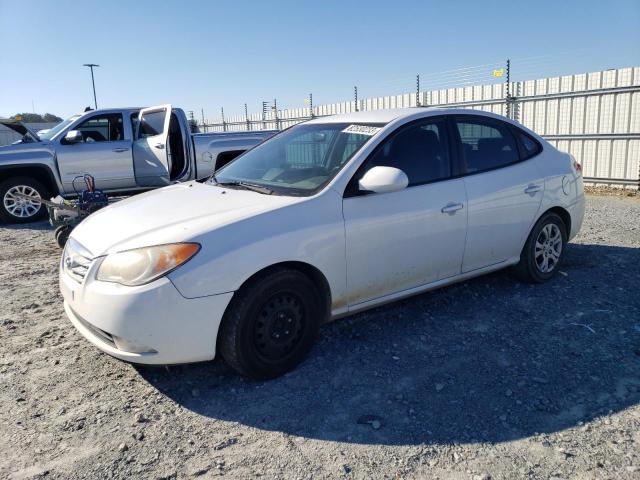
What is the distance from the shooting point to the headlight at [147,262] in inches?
114

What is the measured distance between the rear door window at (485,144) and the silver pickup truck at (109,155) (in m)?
5.55

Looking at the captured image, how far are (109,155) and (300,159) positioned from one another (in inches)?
245

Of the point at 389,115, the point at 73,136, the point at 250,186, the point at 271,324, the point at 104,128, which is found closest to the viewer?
the point at 271,324

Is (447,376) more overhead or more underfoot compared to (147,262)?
more underfoot

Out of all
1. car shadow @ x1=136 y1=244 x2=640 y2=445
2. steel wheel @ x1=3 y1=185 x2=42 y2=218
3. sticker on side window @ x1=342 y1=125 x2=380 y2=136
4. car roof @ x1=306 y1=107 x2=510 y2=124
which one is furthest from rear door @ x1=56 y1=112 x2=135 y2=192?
car shadow @ x1=136 y1=244 x2=640 y2=445

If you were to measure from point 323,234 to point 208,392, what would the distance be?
3.99 feet

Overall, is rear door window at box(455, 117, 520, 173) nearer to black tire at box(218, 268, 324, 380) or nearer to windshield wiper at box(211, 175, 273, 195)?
windshield wiper at box(211, 175, 273, 195)

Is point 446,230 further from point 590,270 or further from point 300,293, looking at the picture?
point 590,270

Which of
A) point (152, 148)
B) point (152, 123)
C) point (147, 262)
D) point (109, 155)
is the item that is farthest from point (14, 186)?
point (147, 262)

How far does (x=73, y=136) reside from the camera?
8594 millimetres

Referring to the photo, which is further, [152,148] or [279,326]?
[152,148]

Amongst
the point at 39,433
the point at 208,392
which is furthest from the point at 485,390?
the point at 39,433

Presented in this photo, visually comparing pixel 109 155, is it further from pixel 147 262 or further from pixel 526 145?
pixel 526 145

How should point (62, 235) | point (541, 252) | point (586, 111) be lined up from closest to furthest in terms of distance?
point (541, 252), point (62, 235), point (586, 111)
